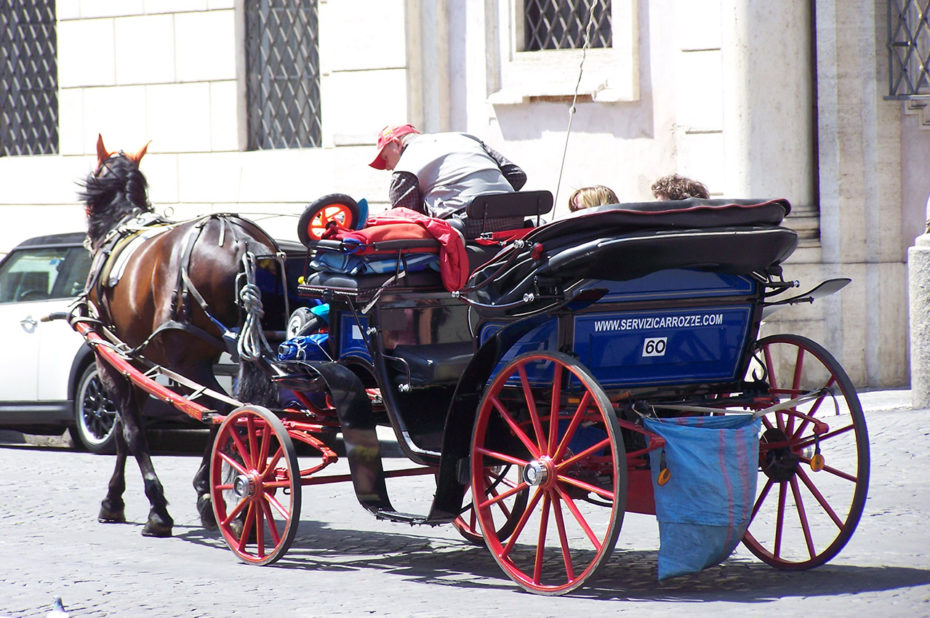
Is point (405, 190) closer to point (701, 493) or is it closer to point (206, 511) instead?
point (206, 511)

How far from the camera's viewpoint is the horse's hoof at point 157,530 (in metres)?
7.23

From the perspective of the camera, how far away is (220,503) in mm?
6516

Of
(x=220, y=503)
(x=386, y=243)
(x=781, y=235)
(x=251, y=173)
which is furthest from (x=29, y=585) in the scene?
(x=251, y=173)

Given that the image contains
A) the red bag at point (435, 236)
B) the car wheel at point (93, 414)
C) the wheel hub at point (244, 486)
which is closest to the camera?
the red bag at point (435, 236)

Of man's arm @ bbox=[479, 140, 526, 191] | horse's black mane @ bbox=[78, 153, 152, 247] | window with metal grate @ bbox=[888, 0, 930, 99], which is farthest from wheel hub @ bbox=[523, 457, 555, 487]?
window with metal grate @ bbox=[888, 0, 930, 99]

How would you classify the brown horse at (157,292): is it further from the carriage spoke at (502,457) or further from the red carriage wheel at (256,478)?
the carriage spoke at (502,457)

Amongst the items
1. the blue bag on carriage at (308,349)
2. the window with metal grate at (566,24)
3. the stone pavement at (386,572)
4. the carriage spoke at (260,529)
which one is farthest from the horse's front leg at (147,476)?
the window with metal grate at (566,24)

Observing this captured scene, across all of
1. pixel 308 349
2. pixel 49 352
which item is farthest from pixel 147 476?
pixel 49 352

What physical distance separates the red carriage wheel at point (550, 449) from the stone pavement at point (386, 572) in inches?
8.6

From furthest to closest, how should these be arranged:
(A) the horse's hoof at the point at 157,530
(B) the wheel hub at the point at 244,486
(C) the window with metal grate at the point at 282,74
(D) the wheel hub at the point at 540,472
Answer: (C) the window with metal grate at the point at 282,74
(A) the horse's hoof at the point at 157,530
(B) the wheel hub at the point at 244,486
(D) the wheel hub at the point at 540,472

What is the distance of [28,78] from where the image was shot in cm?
1655

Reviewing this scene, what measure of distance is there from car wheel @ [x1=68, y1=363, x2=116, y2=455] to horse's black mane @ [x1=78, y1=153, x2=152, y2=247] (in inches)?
95.5

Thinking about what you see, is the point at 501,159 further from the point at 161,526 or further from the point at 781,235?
the point at 161,526

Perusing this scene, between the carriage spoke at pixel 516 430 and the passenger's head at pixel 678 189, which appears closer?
the carriage spoke at pixel 516 430
